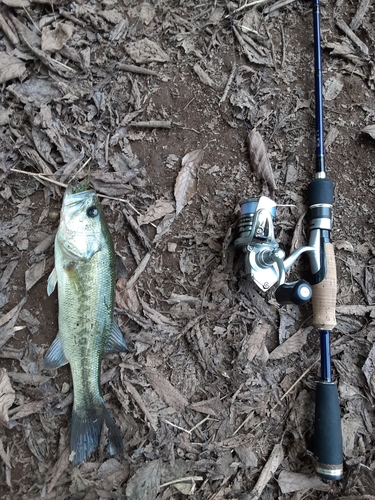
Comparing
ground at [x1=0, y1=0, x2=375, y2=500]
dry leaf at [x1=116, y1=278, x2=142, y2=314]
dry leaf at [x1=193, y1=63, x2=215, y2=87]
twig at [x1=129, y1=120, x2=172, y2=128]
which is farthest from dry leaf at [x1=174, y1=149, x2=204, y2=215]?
dry leaf at [x1=116, y1=278, x2=142, y2=314]

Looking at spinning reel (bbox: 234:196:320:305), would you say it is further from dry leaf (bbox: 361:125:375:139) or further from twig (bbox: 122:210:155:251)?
dry leaf (bbox: 361:125:375:139)

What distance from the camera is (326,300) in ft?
8.98

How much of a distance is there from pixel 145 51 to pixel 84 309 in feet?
6.12

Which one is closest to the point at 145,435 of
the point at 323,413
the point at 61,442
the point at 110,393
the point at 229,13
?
the point at 110,393

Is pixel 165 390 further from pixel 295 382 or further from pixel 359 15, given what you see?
pixel 359 15

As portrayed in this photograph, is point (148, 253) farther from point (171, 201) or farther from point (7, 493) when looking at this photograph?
point (7, 493)

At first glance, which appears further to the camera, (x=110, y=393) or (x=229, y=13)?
(x=229, y=13)

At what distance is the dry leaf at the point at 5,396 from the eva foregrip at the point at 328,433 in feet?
6.52

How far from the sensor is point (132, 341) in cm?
282

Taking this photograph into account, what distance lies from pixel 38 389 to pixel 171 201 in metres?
1.54

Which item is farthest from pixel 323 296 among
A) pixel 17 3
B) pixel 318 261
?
pixel 17 3

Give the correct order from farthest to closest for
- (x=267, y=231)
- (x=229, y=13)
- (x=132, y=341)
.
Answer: (x=229, y=13) < (x=132, y=341) < (x=267, y=231)

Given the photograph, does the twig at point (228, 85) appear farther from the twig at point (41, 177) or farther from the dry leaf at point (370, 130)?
the twig at point (41, 177)

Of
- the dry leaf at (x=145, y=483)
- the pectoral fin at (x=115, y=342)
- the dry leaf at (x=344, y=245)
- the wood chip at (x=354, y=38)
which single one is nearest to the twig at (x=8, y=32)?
the pectoral fin at (x=115, y=342)
